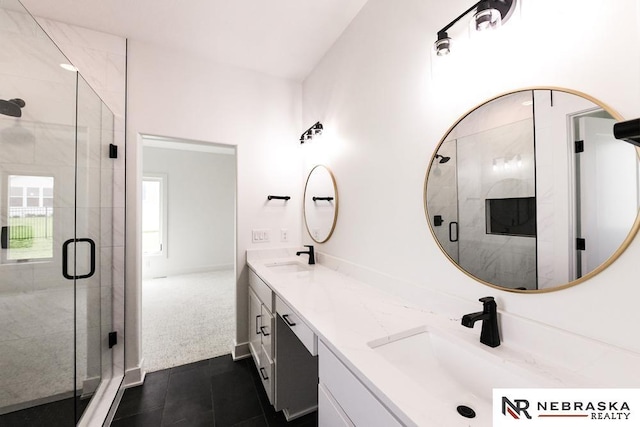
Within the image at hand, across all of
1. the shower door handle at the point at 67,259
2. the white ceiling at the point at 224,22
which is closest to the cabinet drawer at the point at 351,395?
the shower door handle at the point at 67,259

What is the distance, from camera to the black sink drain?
73 cm

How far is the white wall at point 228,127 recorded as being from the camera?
2.07 m

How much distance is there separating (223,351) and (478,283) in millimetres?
2390

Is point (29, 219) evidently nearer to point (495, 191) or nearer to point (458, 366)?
point (458, 366)

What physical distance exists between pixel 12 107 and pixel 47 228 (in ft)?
2.01

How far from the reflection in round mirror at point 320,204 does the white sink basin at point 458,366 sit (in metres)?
1.20

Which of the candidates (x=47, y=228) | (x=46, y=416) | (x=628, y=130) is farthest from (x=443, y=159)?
(x=46, y=416)

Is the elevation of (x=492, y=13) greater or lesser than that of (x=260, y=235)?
greater

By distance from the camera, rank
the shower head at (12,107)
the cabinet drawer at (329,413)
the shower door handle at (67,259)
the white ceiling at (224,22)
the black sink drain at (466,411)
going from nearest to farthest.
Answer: the black sink drain at (466,411), the cabinet drawer at (329,413), the shower head at (12,107), the shower door handle at (67,259), the white ceiling at (224,22)

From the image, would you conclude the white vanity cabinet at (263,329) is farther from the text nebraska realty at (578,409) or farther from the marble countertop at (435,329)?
the text nebraska realty at (578,409)

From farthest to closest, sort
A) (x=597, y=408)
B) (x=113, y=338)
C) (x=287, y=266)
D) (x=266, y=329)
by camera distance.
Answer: (x=287, y=266) < (x=113, y=338) < (x=266, y=329) < (x=597, y=408)

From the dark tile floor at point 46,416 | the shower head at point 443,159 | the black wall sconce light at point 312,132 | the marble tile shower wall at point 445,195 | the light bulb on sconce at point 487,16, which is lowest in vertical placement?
the dark tile floor at point 46,416

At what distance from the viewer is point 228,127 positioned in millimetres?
2379

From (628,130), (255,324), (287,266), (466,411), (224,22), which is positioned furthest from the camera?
(287,266)
